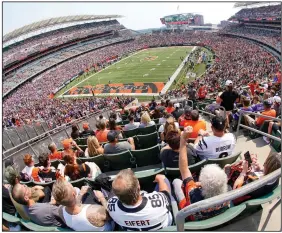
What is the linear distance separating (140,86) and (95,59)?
1096 inches

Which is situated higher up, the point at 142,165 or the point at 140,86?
the point at 142,165

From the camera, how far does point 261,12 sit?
Answer: 75.7 metres

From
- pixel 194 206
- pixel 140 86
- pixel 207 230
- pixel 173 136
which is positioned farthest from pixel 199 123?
pixel 140 86

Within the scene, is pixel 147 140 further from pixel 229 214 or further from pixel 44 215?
pixel 229 214

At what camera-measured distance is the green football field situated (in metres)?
46.0

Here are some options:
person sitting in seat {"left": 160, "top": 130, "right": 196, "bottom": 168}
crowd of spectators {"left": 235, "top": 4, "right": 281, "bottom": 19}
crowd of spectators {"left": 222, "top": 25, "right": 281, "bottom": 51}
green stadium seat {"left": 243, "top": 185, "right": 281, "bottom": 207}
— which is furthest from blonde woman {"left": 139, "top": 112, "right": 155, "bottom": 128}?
crowd of spectators {"left": 235, "top": 4, "right": 281, "bottom": 19}

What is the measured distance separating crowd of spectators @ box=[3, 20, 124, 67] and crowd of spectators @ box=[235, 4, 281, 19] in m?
45.8

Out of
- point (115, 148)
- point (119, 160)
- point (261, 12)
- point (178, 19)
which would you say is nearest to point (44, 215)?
point (119, 160)

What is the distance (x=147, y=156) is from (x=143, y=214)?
2.61 m

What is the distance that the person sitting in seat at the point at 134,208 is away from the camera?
2656mm

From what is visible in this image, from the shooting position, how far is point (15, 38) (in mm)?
69312

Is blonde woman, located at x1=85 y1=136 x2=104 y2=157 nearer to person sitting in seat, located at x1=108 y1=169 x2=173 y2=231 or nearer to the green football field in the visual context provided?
person sitting in seat, located at x1=108 y1=169 x2=173 y2=231

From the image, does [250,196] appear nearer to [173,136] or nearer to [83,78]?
[173,136]

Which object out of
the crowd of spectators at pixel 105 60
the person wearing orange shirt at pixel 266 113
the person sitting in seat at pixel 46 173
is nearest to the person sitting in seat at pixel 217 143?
the person wearing orange shirt at pixel 266 113
